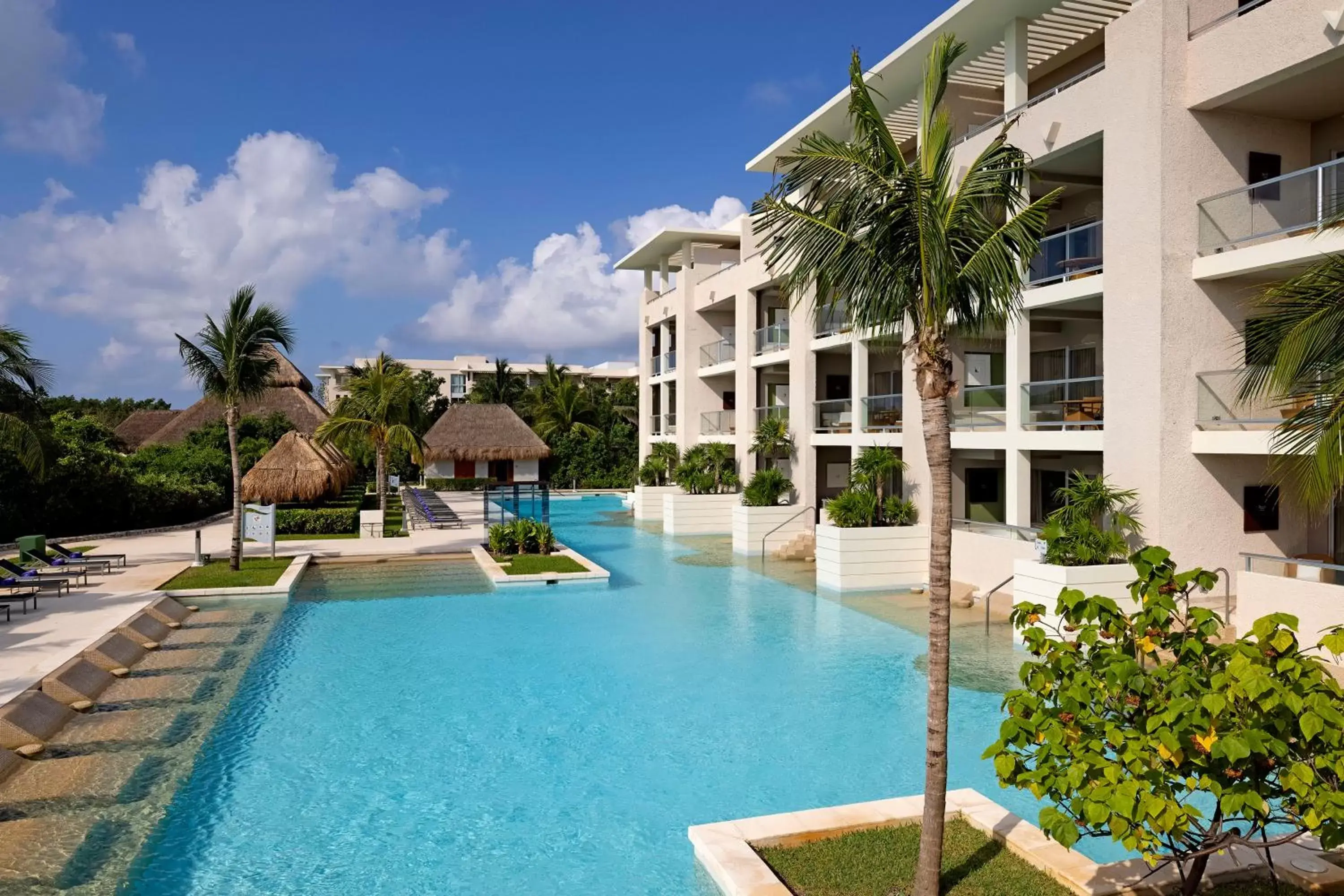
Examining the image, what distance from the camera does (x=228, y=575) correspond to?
18.1 metres

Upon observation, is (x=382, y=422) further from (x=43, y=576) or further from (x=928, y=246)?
(x=928, y=246)

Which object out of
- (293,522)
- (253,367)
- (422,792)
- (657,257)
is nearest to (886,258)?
(422,792)

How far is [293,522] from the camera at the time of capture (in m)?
26.1

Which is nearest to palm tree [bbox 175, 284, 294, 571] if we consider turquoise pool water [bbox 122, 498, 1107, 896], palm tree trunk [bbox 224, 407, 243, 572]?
palm tree trunk [bbox 224, 407, 243, 572]

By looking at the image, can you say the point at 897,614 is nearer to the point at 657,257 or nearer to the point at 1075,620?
the point at 1075,620

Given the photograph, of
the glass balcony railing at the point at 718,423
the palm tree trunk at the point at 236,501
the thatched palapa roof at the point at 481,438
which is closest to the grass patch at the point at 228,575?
the palm tree trunk at the point at 236,501

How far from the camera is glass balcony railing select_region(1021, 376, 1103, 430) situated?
14.6m

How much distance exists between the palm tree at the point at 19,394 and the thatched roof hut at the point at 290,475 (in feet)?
32.5

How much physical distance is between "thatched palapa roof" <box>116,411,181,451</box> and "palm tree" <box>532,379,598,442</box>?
18179 mm

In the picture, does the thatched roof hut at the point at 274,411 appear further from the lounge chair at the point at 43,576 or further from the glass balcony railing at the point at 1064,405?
the glass balcony railing at the point at 1064,405

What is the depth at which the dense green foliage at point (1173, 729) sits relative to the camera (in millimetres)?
3834

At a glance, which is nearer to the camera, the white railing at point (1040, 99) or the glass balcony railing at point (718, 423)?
the white railing at point (1040, 99)

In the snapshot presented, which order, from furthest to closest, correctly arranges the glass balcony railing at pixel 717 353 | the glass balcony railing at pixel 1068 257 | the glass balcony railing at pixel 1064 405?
the glass balcony railing at pixel 717 353 < the glass balcony railing at pixel 1064 405 < the glass balcony railing at pixel 1068 257

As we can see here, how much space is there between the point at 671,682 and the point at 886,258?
25.2 ft
